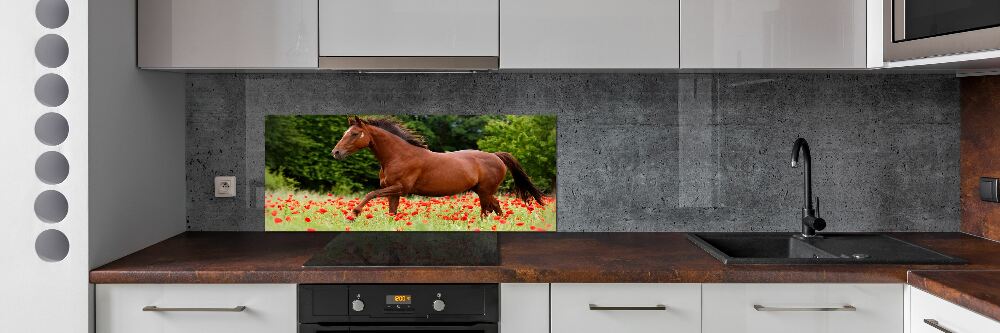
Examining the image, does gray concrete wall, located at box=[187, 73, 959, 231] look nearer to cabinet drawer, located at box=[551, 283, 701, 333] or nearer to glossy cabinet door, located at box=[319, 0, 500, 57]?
glossy cabinet door, located at box=[319, 0, 500, 57]

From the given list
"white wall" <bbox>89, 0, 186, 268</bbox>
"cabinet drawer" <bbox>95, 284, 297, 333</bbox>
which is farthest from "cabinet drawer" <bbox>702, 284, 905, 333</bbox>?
"white wall" <bbox>89, 0, 186, 268</bbox>

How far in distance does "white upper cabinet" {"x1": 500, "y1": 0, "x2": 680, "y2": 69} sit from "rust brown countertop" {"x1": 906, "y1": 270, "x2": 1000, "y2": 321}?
34.6 inches

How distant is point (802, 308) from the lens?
1.87 meters

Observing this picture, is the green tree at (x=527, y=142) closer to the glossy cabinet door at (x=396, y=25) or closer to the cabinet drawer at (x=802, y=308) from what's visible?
the glossy cabinet door at (x=396, y=25)

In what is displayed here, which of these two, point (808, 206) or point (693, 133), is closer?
point (808, 206)

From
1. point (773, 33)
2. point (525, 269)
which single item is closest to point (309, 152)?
point (525, 269)

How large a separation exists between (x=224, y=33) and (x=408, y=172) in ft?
2.45

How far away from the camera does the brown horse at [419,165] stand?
2.54 metres

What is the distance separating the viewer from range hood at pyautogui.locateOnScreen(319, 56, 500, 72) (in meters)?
2.16

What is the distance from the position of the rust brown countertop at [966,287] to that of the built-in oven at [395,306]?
1021mm

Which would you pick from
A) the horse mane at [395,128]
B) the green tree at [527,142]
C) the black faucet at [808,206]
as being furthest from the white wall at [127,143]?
the black faucet at [808,206]

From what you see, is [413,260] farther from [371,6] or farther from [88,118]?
[88,118]

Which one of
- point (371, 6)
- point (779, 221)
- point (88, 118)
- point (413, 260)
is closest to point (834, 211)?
point (779, 221)

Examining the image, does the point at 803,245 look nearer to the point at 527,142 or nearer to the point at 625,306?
the point at 625,306
